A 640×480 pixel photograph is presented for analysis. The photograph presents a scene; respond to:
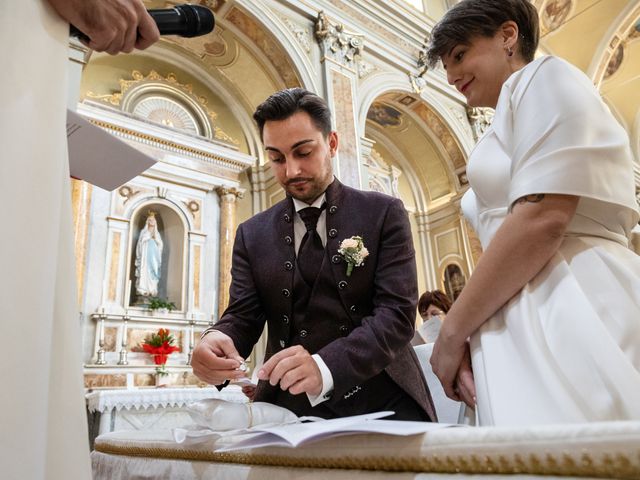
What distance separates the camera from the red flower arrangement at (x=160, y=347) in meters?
6.56

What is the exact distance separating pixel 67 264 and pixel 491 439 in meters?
0.60

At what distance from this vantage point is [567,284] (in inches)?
34.9

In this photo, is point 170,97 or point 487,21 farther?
point 170,97

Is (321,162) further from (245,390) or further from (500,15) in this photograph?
(245,390)

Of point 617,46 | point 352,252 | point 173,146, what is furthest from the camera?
point 617,46

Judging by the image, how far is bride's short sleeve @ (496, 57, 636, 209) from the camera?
35.5 inches

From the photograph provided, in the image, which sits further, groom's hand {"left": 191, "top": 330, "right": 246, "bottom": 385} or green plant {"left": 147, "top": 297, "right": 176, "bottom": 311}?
green plant {"left": 147, "top": 297, "right": 176, "bottom": 311}

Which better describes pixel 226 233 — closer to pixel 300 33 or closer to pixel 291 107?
pixel 300 33

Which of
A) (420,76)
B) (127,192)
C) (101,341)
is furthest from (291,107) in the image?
(420,76)

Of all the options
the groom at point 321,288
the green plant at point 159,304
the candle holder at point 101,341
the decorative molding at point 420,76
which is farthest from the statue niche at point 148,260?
the groom at point 321,288

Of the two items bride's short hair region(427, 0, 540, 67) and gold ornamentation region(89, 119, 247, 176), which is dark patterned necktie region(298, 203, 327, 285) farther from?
gold ornamentation region(89, 119, 247, 176)

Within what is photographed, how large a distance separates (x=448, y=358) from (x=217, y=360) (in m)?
0.58

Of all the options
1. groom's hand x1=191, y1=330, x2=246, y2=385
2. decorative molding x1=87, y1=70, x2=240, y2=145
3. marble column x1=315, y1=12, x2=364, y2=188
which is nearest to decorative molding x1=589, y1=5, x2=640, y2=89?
marble column x1=315, y1=12, x2=364, y2=188

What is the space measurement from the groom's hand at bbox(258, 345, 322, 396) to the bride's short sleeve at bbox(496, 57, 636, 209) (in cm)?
58
